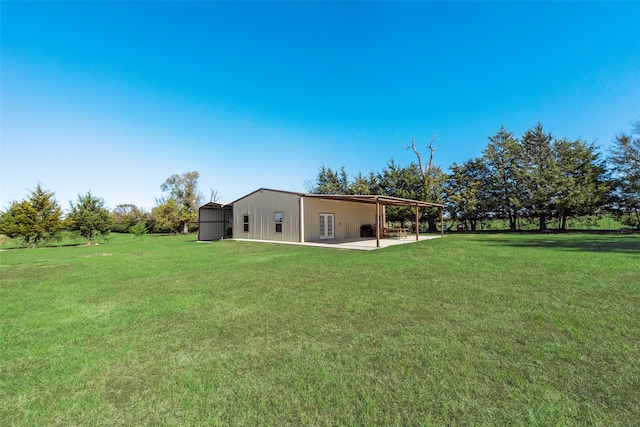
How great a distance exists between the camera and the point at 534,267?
6.30 metres

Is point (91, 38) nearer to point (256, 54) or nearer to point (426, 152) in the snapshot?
point (256, 54)

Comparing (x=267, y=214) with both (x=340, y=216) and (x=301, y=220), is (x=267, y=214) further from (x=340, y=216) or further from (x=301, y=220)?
(x=340, y=216)

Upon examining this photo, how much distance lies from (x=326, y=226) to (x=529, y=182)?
17621 mm

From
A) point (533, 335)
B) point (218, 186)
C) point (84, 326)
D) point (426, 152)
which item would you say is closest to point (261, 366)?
point (84, 326)

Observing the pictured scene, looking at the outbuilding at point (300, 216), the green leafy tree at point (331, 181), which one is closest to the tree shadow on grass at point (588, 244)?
the outbuilding at point (300, 216)

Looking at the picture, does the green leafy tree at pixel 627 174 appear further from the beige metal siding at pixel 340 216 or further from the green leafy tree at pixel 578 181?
the beige metal siding at pixel 340 216

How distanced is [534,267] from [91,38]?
1727 centimetres

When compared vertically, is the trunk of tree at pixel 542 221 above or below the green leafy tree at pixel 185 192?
below

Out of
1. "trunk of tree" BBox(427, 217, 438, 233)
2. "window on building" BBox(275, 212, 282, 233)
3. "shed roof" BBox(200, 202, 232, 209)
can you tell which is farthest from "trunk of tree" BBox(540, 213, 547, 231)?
"shed roof" BBox(200, 202, 232, 209)

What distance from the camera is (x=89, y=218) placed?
55.6ft

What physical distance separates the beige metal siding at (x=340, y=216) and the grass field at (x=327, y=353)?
10.2m

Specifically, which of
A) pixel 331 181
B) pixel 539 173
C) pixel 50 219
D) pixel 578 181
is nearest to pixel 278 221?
pixel 50 219

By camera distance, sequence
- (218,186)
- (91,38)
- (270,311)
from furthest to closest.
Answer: (218,186), (91,38), (270,311)

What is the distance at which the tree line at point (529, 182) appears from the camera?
19.9 meters
